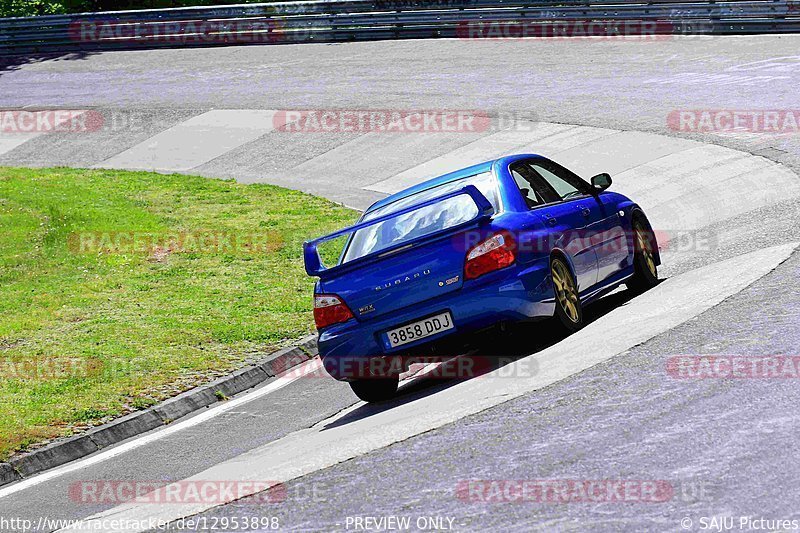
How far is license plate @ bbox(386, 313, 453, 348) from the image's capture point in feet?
28.9

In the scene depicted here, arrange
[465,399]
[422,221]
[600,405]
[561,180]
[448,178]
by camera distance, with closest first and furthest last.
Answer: [600,405]
[465,399]
[422,221]
[448,178]
[561,180]

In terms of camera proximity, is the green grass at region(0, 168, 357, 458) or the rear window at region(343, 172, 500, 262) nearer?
the rear window at region(343, 172, 500, 262)

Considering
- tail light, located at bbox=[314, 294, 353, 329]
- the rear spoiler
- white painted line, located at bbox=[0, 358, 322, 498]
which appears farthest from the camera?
tail light, located at bbox=[314, 294, 353, 329]

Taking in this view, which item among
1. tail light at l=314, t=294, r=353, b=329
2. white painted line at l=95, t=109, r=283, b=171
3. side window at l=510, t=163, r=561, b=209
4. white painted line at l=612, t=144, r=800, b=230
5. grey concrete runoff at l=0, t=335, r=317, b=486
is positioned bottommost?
white painted line at l=95, t=109, r=283, b=171

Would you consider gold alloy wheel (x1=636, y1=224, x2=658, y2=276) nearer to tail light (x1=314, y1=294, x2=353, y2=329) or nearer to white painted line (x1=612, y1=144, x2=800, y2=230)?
white painted line (x1=612, y1=144, x2=800, y2=230)

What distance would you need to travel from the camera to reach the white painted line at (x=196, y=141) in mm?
22789

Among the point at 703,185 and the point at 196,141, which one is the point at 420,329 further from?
the point at 196,141

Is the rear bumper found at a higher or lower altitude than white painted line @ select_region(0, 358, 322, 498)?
higher

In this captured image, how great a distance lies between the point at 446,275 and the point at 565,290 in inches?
43.1

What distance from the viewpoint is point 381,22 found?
98.0 ft

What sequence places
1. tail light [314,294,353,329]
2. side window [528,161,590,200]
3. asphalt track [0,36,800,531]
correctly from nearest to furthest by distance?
1. asphalt track [0,36,800,531]
2. tail light [314,294,353,329]
3. side window [528,161,590,200]

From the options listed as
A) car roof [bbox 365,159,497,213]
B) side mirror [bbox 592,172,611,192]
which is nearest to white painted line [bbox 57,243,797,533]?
side mirror [bbox 592,172,611,192]

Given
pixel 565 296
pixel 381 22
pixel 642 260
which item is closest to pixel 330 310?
pixel 565 296

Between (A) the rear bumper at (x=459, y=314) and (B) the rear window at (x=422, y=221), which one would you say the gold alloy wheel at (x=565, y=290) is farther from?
(B) the rear window at (x=422, y=221)
